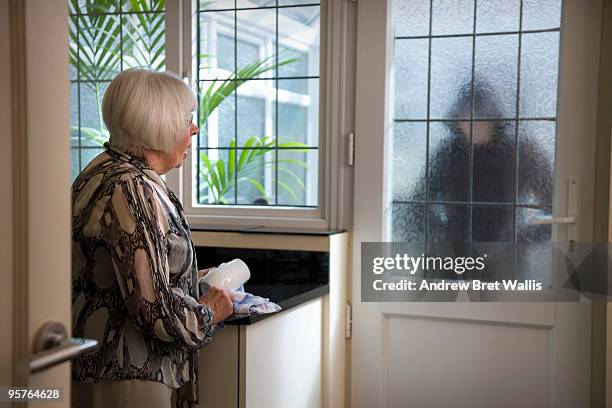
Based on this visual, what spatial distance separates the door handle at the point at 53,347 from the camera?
37.3 inches

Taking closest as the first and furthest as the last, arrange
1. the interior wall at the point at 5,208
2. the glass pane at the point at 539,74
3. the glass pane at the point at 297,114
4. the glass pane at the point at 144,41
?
1. the interior wall at the point at 5,208
2. the glass pane at the point at 539,74
3. the glass pane at the point at 144,41
4. the glass pane at the point at 297,114

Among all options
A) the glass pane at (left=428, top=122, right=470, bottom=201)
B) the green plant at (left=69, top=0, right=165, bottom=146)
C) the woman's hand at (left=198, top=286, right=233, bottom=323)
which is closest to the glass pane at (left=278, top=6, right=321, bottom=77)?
the green plant at (left=69, top=0, right=165, bottom=146)

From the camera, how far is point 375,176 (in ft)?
8.79

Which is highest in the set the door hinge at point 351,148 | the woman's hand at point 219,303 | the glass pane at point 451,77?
the glass pane at point 451,77

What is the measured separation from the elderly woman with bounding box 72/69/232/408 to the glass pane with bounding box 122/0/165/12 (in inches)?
53.7

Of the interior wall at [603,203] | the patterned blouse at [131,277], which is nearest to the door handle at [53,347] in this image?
the patterned blouse at [131,277]

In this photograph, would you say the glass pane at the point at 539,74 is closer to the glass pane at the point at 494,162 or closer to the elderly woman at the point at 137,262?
the glass pane at the point at 494,162

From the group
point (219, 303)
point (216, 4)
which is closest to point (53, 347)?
point (219, 303)

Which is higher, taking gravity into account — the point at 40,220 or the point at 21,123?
the point at 21,123

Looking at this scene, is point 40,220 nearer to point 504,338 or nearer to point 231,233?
point 231,233

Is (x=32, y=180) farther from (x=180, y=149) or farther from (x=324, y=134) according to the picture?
(x=324, y=134)

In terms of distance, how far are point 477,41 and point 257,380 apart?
1.49 metres

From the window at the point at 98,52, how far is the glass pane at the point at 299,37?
1.81 ft

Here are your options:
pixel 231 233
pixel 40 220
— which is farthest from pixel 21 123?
pixel 231 233
